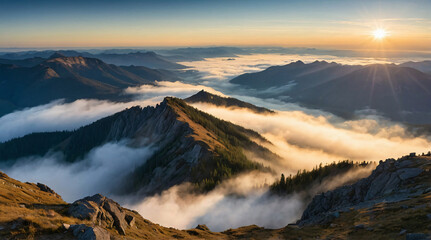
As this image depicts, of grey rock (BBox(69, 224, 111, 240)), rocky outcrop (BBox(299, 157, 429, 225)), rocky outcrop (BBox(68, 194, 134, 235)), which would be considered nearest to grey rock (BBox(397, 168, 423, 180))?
rocky outcrop (BBox(299, 157, 429, 225))

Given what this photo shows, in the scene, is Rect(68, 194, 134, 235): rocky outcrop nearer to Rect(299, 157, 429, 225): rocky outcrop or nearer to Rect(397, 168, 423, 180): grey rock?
Rect(299, 157, 429, 225): rocky outcrop

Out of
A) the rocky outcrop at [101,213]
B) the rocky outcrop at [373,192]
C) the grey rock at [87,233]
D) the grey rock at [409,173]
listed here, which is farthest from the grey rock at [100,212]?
the grey rock at [409,173]

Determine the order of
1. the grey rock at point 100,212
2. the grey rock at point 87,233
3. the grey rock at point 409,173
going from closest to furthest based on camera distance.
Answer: the grey rock at point 87,233 → the grey rock at point 100,212 → the grey rock at point 409,173

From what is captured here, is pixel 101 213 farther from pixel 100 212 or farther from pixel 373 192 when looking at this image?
pixel 373 192

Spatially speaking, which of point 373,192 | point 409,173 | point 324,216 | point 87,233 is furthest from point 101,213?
point 409,173

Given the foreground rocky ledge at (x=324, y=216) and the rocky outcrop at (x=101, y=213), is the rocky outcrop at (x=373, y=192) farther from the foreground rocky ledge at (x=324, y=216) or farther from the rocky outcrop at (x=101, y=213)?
the rocky outcrop at (x=101, y=213)

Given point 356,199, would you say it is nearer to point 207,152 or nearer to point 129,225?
point 129,225
